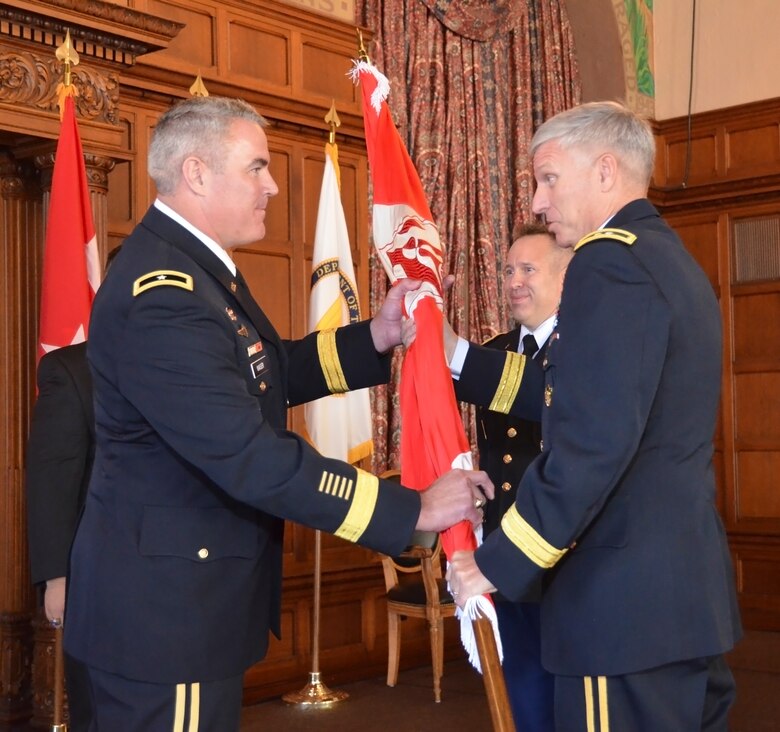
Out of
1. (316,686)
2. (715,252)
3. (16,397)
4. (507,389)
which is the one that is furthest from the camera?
(715,252)

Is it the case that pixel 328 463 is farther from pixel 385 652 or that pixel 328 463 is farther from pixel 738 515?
pixel 738 515

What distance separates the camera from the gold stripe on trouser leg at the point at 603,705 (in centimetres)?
204

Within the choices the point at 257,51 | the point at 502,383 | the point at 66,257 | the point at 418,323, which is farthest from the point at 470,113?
the point at 418,323

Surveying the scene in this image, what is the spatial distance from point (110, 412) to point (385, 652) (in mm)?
4378

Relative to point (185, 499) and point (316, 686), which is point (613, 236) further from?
point (316, 686)

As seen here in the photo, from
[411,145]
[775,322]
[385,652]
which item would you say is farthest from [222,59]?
[775,322]

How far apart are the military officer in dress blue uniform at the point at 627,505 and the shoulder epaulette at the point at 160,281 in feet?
2.44

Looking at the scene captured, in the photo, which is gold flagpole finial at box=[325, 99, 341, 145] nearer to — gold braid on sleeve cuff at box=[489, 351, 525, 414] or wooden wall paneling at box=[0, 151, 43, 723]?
wooden wall paneling at box=[0, 151, 43, 723]

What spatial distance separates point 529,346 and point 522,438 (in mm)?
302

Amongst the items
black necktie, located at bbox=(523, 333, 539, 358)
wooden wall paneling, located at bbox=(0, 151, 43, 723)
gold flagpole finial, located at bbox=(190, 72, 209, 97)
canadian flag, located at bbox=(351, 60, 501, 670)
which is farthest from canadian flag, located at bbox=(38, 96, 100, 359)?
black necktie, located at bbox=(523, 333, 539, 358)

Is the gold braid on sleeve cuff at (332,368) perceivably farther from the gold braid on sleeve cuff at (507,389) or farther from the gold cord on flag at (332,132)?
the gold cord on flag at (332,132)

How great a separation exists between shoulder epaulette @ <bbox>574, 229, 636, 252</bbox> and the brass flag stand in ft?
11.6

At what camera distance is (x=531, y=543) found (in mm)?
2084

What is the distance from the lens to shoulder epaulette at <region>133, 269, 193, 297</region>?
2.14m
